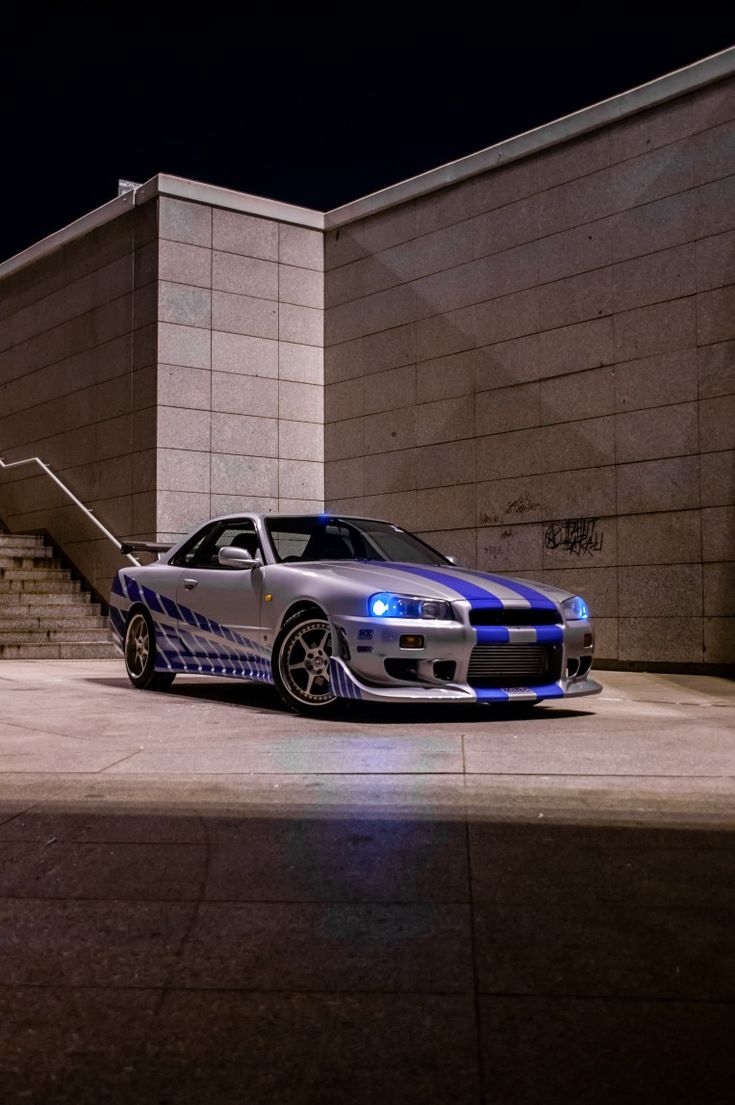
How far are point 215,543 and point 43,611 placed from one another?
6955mm

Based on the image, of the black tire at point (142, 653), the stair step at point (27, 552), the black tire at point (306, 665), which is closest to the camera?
the black tire at point (306, 665)

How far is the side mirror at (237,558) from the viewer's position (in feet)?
26.8

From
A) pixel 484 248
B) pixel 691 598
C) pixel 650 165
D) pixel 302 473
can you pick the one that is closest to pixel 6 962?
pixel 691 598

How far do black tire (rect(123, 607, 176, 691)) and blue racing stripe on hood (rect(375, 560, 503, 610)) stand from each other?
2177 millimetres

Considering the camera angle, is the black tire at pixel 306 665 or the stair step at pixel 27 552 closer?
the black tire at pixel 306 665

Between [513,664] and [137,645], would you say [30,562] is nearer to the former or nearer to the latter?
[137,645]

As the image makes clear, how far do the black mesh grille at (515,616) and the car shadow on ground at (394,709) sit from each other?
601 millimetres

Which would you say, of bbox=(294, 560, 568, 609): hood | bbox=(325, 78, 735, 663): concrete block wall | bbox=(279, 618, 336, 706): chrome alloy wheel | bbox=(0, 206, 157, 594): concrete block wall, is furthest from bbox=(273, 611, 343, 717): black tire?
bbox=(0, 206, 157, 594): concrete block wall

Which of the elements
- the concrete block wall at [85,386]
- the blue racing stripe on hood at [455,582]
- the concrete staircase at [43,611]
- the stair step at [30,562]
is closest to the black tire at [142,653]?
the blue racing stripe on hood at [455,582]

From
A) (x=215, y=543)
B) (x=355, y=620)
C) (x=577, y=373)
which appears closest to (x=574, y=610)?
(x=355, y=620)

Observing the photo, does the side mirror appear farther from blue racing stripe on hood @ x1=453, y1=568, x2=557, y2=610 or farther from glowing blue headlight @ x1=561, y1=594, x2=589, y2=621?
glowing blue headlight @ x1=561, y1=594, x2=589, y2=621

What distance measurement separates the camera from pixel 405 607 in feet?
24.0

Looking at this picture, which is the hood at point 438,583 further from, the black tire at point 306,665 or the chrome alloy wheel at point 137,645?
the chrome alloy wheel at point 137,645

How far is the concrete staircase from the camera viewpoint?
48.0ft
